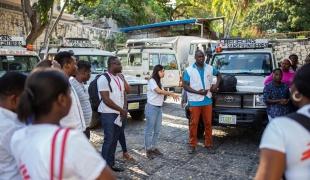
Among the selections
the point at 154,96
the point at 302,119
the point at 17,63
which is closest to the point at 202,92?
the point at 154,96

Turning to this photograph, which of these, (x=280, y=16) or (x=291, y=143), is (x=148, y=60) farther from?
(x=280, y=16)

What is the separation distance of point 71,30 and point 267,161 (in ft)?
60.3

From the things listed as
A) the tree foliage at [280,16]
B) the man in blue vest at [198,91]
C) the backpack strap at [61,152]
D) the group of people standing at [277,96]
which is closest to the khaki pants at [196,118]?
the man in blue vest at [198,91]

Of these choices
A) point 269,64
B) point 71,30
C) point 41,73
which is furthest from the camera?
point 71,30

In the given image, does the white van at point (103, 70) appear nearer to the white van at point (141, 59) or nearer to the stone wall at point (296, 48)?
the white van at point (141, 59)

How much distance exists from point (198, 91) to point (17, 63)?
13.4 ft

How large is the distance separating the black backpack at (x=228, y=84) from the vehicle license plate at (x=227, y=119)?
0.48 meters

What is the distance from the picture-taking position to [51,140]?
161cm

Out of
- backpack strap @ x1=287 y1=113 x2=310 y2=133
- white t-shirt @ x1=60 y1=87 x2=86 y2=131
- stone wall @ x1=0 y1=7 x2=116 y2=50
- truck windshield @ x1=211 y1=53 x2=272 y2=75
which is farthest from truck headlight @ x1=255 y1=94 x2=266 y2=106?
stone wall @ x1=0 y1=7 x2=116 y2=50

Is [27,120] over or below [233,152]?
over

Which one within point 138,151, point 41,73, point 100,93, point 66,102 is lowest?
point 138,151

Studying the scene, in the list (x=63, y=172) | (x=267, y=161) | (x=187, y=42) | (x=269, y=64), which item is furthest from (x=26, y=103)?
(x=187, y=42)

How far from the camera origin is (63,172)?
1.62 meters

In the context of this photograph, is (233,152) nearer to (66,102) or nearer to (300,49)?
(66,102)
